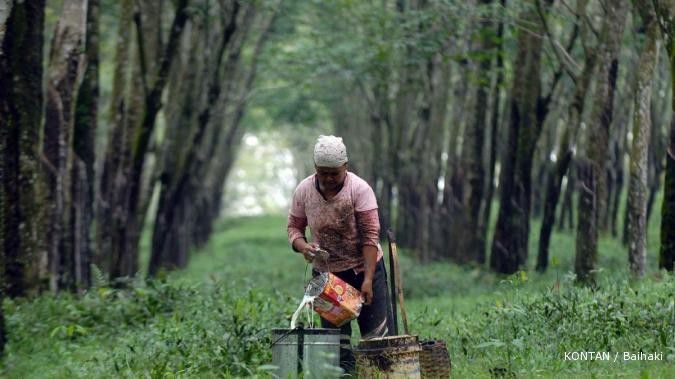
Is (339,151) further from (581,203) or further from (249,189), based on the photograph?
(249,189)

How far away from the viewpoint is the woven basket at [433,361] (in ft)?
26.7

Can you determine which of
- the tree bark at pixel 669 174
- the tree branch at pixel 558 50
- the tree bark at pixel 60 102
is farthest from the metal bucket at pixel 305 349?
the tree branch at pixel 558 50

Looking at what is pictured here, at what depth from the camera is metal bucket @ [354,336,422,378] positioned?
7.84 m

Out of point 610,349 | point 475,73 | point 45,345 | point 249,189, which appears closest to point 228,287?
point 45,345

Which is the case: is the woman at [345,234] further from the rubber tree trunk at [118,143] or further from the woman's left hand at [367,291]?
the rubber tree trunk at [118,143]

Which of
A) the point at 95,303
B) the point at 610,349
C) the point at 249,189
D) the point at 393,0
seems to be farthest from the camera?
the point at 249,189

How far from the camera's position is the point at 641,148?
45.9 ft

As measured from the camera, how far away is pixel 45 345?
→ 37.9ft

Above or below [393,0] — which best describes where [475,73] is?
below

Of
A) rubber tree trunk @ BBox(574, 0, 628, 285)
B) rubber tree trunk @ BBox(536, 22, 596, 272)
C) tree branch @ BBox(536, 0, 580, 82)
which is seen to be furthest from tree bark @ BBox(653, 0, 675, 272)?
tree branch @ BBox(536, 0, 580, 82)

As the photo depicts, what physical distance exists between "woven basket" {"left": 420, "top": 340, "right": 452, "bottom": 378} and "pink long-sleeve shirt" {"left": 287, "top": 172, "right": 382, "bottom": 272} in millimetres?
985

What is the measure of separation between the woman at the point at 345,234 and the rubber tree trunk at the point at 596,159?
6.80m

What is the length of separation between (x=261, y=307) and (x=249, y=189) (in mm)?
109224

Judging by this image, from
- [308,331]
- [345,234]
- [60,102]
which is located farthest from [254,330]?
[60,102]
